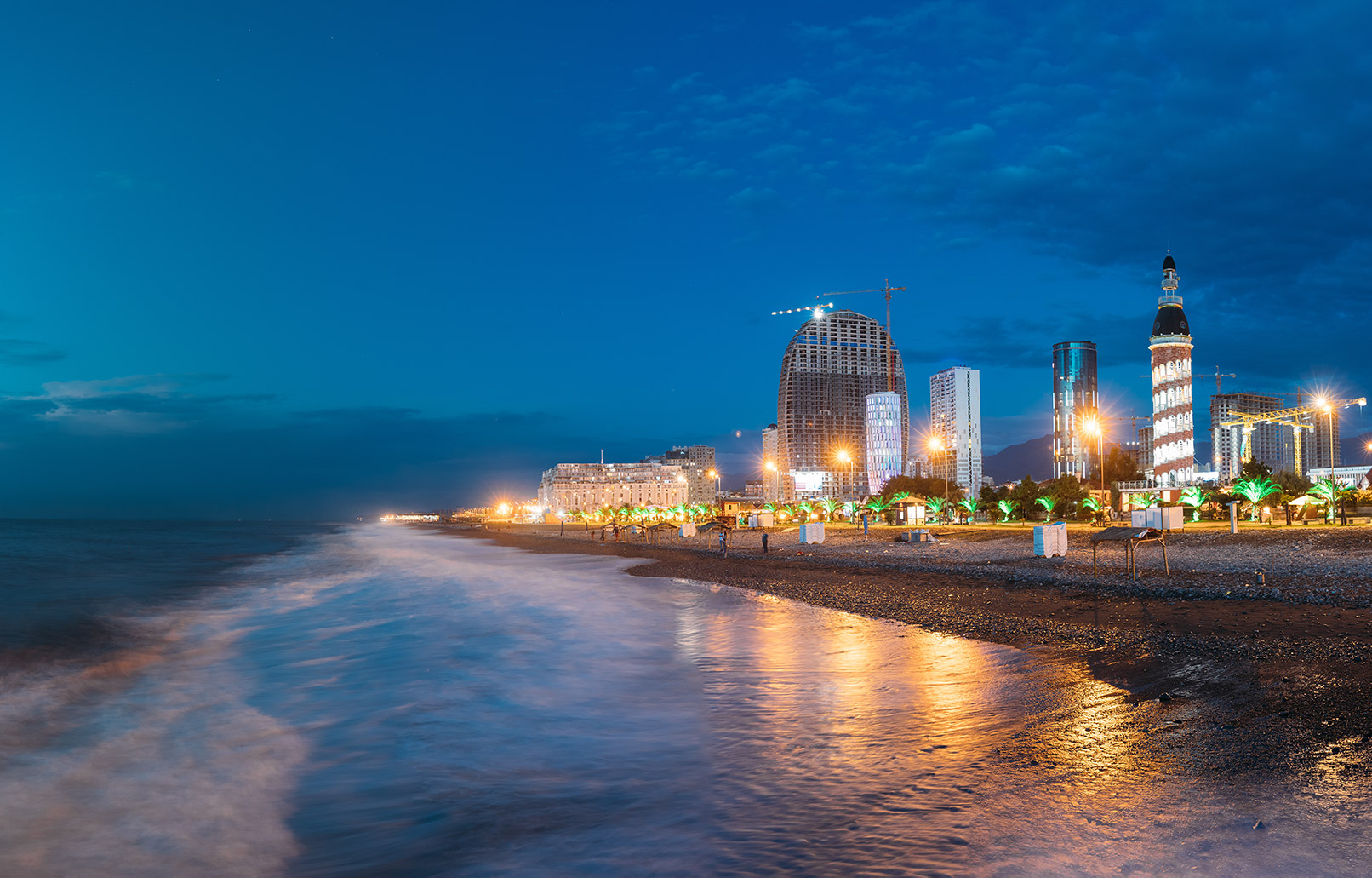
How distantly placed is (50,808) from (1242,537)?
145ft

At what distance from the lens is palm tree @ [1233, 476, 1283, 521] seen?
52.6 meters

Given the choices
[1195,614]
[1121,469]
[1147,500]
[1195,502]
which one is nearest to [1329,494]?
[1195,502]

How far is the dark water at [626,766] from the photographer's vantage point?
20.7 ft

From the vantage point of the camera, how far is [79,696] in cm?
1511

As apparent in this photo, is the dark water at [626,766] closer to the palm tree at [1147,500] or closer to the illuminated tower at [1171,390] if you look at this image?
the palm tree at [1147,500]

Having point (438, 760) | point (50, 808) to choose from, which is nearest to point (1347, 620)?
point (438, 760)

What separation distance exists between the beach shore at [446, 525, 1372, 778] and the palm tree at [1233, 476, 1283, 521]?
16162 mm

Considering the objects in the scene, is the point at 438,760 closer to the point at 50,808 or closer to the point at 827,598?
the point at 50,808

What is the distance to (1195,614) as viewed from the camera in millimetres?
15797

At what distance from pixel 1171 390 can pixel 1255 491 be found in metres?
95.6

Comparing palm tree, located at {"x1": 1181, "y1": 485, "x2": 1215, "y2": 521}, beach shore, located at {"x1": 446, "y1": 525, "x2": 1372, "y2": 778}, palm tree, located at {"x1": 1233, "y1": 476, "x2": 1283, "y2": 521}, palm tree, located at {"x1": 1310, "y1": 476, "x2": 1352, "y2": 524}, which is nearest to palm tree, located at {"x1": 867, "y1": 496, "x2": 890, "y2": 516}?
palm tree, located at {"x1": 1181, "y1": 485, "x2": 1215, "y2": 521}

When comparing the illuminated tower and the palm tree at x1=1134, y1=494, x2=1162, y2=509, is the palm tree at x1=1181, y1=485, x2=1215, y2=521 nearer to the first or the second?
the palm tree at x1=1134, y1=494, x2=1162, y2=509

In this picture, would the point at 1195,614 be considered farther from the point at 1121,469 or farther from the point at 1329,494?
the point at 1121,469

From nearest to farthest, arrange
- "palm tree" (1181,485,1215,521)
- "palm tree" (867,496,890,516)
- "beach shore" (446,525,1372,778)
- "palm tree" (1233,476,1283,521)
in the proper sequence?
"beach shore" (446,525,1372,778), "palm tree" (1233,476,1283,521), "palm tree" (1181,485,1215,521), "palm tree" (867,496,890,516)
